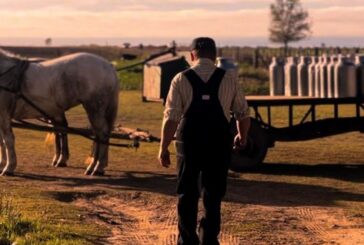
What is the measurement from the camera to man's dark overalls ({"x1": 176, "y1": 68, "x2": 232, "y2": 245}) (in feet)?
22.0

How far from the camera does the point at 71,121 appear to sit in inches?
858

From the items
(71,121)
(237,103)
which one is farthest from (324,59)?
(71,121)

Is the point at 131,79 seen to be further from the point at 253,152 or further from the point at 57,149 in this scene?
the point at 253,152

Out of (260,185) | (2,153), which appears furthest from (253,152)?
(2,153)

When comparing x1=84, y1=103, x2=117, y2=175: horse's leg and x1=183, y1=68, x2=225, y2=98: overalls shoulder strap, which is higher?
x1=183, y1=68, x2=225, y2=98: overalls shoulder strap

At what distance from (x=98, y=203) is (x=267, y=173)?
3632 mm

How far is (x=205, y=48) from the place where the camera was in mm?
6797

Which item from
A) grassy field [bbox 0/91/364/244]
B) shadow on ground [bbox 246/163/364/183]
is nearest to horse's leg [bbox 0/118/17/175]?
grassy field [bbox 0/91/364/244]

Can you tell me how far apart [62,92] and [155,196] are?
121 inches

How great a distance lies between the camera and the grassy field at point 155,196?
27.0 ft

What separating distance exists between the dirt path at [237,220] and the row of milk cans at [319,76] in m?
3.58

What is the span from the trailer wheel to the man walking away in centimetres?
595

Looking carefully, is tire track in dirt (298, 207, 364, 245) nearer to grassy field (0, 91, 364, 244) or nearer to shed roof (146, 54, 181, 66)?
grassy field (0, 91, 364, 244)

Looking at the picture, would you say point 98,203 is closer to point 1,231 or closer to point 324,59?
point 1,231
